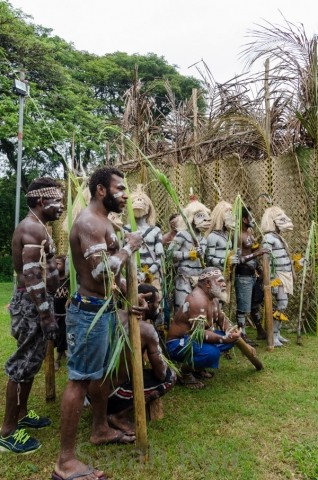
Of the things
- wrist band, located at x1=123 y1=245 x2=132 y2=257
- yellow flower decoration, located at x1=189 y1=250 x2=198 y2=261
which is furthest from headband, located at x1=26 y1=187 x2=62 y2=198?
yellow flower decoration, located at x1=189 y1=250 x2=198 y2=261

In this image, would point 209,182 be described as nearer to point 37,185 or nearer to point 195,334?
point 195,334

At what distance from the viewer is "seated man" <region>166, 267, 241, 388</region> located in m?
3.69

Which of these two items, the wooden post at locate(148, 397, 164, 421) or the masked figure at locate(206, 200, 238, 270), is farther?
the masked figure at locate(206, 200, 238, 270)

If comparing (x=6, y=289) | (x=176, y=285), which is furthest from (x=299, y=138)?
(x=6, y=289)

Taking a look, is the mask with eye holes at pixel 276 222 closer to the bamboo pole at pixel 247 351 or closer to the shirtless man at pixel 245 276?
the shirtless man at pixel 245 276

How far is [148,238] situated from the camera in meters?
4.73

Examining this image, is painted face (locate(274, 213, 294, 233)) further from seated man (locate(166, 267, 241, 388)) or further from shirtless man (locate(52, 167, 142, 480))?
shirtless man (locate(52, 167, 142, 480))

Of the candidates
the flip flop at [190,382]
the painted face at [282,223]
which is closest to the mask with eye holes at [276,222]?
the painted face at [282,223]

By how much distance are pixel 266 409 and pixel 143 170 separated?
4.44 m

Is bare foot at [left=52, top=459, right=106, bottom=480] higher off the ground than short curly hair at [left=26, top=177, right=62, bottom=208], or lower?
lower

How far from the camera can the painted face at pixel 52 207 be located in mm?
3086

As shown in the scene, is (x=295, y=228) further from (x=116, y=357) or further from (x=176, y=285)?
(x=116, y=357)

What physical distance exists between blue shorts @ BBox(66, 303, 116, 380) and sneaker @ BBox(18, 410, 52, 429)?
3.27ft

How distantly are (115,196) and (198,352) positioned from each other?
5.97 feet
